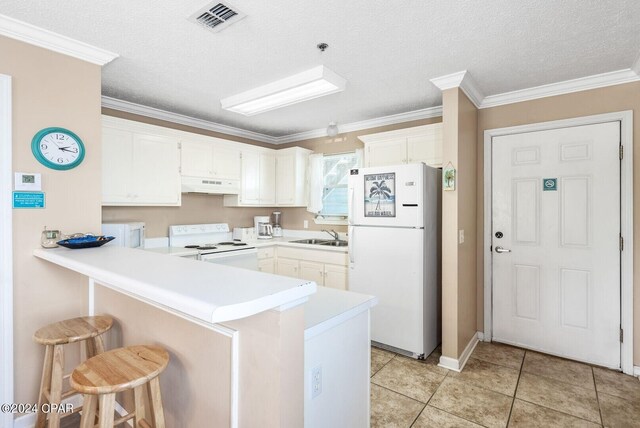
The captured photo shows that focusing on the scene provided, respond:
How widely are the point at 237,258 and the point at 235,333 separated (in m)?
2.55

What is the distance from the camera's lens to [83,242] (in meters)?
2.00

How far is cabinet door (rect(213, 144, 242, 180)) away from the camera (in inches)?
155

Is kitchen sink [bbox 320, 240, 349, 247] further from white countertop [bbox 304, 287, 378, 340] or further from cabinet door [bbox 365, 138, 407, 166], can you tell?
white countertop [bbox 304, 287, 378, 340]

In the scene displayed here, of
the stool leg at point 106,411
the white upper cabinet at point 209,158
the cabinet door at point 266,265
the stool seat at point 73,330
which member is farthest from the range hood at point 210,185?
the stool leg at point 106,411

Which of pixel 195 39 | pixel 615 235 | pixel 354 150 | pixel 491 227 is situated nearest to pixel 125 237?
pixel 195 39

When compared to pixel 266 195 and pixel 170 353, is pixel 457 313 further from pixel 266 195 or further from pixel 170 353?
pixel 266 195

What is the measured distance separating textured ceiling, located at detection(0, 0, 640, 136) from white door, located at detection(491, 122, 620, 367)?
61cm

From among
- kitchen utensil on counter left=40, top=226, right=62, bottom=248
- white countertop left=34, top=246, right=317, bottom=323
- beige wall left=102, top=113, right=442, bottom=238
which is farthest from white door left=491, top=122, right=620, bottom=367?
kitchen utensil on counter left=40, top=226, right=62, bottom=248

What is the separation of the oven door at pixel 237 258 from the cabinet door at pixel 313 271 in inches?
22.1

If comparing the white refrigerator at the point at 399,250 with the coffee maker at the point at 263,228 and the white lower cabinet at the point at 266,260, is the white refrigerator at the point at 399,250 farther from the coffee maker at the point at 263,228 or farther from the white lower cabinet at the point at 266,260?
the coffee maker at the point at 263,228

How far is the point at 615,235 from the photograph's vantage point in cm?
273

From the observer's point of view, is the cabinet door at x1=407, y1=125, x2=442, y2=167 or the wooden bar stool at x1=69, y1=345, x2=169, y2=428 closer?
the wooden bar stool at x1=69, y1=345, x2=169, y2=428

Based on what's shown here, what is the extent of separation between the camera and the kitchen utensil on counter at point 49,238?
207 cm

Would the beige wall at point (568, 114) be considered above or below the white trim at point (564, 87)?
below
